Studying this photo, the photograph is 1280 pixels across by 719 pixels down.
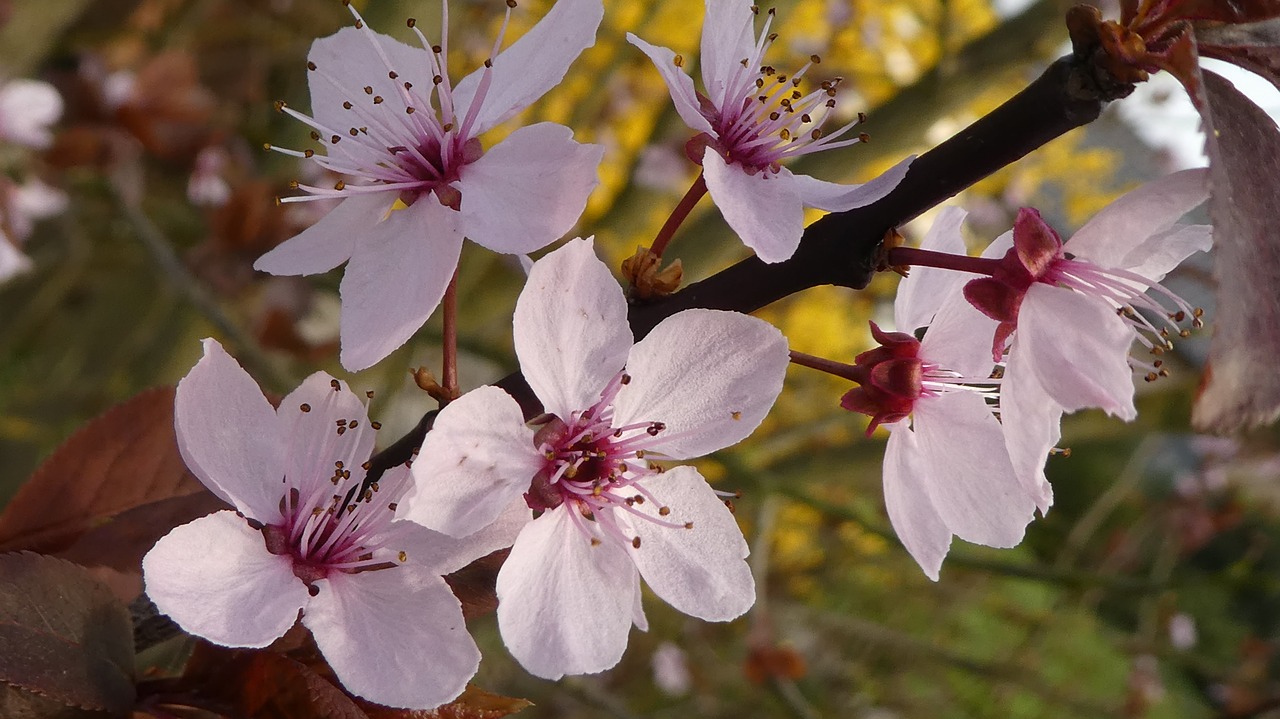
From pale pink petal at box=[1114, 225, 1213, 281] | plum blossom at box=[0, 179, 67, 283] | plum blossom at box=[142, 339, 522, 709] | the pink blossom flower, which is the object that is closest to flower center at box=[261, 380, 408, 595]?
plum blossom at box=[142, 339, 522, 709]

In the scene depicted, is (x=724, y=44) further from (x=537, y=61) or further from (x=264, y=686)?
(x=264, y=686)

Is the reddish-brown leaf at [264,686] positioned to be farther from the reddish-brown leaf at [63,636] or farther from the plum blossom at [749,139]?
the plum blossom at [749,139]

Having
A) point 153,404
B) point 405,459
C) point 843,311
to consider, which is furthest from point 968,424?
point 843,311

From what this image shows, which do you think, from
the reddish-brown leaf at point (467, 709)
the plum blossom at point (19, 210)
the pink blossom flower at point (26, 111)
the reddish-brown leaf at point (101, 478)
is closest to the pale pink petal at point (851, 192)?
the reddish-brown leaf at point (467, 709)

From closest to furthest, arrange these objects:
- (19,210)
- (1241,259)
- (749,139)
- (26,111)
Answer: (1241,259) → (749,139) → (26,111) → (19,210)

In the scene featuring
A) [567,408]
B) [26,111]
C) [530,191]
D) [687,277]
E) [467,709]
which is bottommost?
[687,277]

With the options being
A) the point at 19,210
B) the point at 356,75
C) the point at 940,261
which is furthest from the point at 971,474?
the point at 19,210
